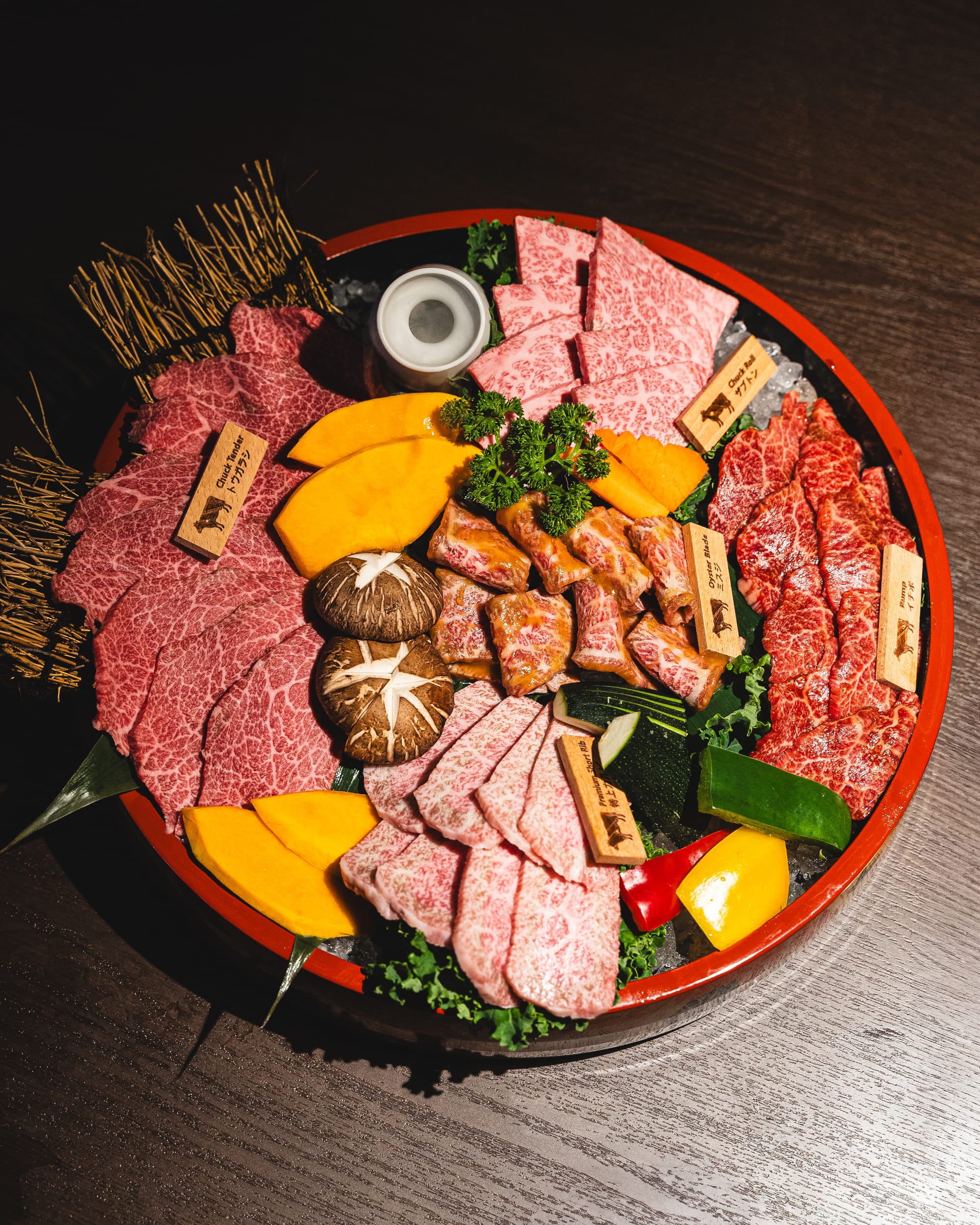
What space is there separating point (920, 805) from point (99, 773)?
3086 mm

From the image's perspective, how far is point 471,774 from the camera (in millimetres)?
2584

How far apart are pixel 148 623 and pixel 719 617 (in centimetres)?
200

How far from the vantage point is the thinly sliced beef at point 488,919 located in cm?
235

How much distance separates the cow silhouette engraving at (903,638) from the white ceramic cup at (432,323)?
70.9 inches

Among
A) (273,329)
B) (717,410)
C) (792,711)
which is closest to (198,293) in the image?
(273,329)

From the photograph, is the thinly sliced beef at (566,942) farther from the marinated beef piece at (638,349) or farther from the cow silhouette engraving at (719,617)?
the marinated beef piece at (638,349)

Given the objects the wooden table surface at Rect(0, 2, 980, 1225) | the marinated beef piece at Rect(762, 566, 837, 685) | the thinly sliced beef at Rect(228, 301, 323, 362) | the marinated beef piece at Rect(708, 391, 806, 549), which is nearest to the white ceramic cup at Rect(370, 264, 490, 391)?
the thinly sliced beef at Rect(228, 301, 323, 362)

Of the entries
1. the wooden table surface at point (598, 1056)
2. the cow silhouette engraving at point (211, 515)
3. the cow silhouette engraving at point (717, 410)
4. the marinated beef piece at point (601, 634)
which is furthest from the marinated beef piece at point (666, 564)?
the cow silhouette engraving at point (211, 515)

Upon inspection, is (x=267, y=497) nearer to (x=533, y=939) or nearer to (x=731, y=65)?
(x=533, y=939)

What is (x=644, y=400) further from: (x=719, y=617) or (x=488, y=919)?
(x=488, y=919)

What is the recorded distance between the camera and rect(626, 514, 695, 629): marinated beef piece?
2.85 m

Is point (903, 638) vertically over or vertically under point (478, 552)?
over

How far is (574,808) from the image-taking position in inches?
101

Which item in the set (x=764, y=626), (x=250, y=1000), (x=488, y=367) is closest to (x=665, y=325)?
(x=488, y=367)
